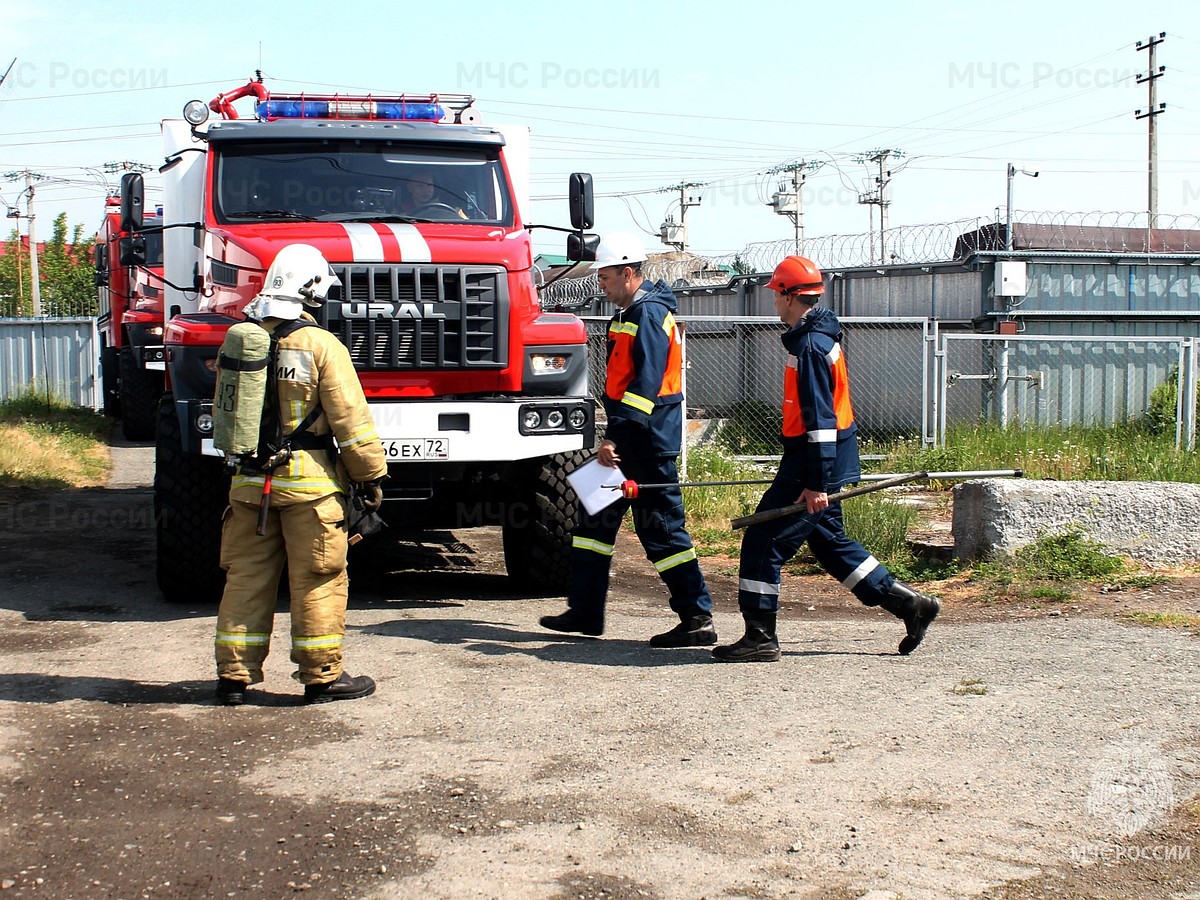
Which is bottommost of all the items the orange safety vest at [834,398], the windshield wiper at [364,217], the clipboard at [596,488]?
the clipboard at [596,488]

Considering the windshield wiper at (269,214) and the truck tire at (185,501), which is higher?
the windshield wiper at (269,214)

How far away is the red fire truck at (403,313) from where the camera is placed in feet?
22.8

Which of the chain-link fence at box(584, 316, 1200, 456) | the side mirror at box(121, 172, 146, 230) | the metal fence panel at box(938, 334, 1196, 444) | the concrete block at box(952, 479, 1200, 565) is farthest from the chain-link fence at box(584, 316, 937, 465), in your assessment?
the side mirror at box(121, 172, 146, 230)

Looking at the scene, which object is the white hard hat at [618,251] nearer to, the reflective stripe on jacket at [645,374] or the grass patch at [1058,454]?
the reflective stripe on jacket at [645,374]

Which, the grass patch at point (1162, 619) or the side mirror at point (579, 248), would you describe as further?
the side mirror at point (579, 248)

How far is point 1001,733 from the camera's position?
Result: 4816 millimetres

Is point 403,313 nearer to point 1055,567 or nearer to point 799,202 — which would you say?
point 1055,567

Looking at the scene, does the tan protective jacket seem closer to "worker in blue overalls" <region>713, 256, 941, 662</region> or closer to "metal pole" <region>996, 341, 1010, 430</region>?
"worker in blue overalls" <region>713, 256, 941, 662</region>

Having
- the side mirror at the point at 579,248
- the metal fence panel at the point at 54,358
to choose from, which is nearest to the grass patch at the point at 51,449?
the metal fence panel at the point at 54,358

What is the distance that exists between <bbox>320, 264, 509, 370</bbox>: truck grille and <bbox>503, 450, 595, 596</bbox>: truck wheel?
2.51ft

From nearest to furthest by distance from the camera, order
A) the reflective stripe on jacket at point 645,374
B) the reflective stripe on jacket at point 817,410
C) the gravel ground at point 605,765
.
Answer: the gravel ground at point 605,765, the reflective stripe on jacket at point 817,410, the reflective stripe on jacket at point 645,374

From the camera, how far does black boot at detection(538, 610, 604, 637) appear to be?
6.61 meters

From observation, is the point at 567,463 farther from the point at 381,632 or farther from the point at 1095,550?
the point at 1095,550

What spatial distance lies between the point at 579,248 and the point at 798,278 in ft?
9.22
